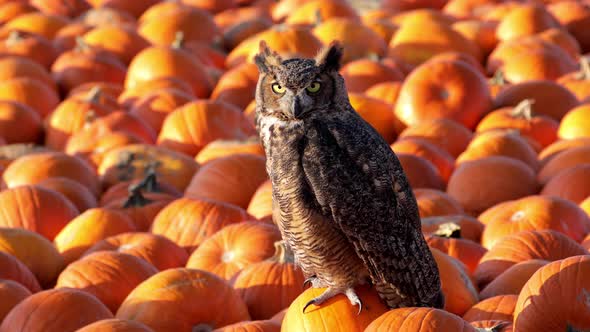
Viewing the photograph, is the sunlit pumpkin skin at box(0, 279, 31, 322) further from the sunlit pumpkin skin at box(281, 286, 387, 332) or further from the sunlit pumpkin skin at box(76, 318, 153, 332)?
the sunlit pumpkin skin at box(281, 286, 387, 332)

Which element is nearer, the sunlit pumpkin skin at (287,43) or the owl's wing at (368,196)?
the owl's wing at (368,196)

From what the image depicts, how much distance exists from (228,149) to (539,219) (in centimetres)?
262

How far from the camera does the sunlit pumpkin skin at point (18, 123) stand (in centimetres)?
835

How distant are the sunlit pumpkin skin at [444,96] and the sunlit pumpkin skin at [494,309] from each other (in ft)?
12.4

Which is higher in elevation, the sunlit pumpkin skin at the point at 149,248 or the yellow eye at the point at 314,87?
the yellow eye at the point at 314,87

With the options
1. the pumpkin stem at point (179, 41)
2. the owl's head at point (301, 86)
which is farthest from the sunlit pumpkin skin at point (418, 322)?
the pumpkin stem at point (179, 41)

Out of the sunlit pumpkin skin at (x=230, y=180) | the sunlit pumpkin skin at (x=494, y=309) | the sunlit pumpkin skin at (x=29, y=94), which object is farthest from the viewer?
the sunlit pumpkin skin at (x=29, y=94)

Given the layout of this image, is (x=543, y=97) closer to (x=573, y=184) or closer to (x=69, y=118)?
(x=573, y=184)

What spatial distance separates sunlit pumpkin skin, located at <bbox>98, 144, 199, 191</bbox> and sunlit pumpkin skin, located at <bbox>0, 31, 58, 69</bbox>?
9.62 ft

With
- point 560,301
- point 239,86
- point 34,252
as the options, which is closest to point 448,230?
point 560,301

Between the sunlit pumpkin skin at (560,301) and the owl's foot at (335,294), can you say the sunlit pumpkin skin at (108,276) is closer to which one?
the owl's foot at (335,294)

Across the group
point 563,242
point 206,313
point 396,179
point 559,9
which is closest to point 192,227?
point 206,313

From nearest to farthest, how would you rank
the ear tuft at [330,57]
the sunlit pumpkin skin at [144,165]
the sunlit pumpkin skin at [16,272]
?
the ear tuft at [330,57] < the sunlit pumpkin skin at [16,272] < the sunlit pumpkin skin at [144,165]

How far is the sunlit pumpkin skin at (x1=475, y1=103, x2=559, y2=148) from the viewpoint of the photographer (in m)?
7.76
